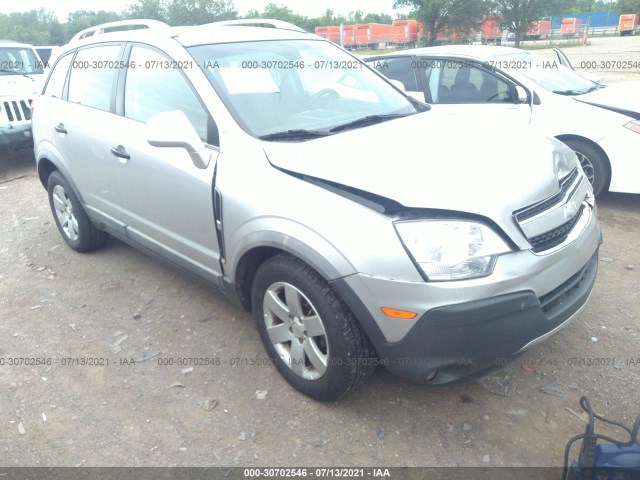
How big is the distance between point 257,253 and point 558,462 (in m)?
1.70

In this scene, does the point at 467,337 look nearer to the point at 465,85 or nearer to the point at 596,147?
the point at 596,147

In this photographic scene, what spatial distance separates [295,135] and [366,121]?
20.1 inches

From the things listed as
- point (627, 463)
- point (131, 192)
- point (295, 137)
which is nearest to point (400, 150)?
point (295, 137)

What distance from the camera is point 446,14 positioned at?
17.3 m

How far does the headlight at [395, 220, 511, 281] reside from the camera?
2.15 metres

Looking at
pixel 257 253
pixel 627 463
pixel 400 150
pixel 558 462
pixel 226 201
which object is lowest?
pixel 558 462

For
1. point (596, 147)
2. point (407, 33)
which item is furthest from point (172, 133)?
point (407, 33)

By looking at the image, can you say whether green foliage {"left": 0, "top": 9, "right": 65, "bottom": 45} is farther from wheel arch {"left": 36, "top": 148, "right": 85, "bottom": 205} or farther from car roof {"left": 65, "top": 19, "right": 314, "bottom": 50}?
car roof {"left": 65, "top": 19, "right": 314, "bottom": 50}

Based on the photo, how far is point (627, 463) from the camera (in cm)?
193

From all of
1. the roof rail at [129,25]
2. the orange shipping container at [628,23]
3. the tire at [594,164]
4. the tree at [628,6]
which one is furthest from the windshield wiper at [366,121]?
the orange shipping container at [628,23]

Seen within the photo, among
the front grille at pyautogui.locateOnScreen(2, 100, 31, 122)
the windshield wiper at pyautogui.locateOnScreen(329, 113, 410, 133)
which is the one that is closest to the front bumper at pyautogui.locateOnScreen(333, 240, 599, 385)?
the windshield wiper at pyautogui.locateOnScreen(329, 113, 410, 133)

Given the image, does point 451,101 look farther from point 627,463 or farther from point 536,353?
point 627,463

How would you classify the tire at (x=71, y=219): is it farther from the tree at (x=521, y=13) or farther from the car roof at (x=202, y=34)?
the tree at (x=521, y=13)

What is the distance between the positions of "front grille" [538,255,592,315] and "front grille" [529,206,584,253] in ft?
0.65
